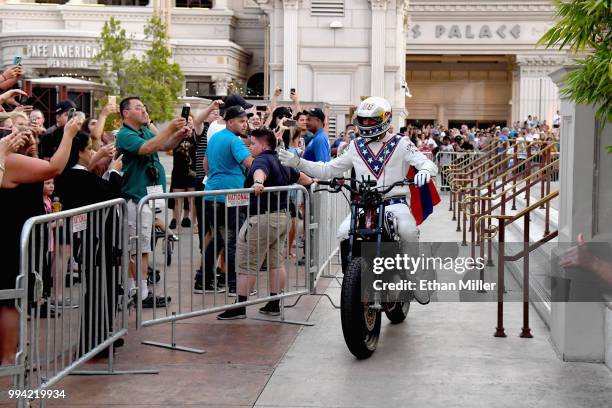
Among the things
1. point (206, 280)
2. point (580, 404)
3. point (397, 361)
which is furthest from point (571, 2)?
point (206, 280)

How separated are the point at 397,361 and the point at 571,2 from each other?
3.36 meters

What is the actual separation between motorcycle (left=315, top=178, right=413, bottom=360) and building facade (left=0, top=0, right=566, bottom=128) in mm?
24514

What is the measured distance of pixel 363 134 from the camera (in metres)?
8.41

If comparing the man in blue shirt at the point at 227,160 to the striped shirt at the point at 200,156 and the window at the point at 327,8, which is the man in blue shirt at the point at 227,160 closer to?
the striped shirt at the point at 200,156

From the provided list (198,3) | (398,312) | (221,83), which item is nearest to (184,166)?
(398,312)

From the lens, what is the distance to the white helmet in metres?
8.26

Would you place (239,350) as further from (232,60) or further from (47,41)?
(232,60)

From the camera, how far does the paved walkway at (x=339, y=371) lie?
6621mm

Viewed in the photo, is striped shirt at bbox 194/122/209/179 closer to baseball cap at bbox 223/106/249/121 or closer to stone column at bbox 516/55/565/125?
baseball cap at bbox 223/106/249/121

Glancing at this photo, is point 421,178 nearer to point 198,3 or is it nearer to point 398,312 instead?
point 398,312

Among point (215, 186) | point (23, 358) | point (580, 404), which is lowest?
point (580, 404)

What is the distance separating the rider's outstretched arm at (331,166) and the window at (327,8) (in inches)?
1072

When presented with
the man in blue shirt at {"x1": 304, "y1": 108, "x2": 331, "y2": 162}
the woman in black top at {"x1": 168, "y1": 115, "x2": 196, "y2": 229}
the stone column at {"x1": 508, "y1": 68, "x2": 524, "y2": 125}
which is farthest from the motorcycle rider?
the stone column at {"x1": 508, "y1": 68, "x2": 524, "y2": 125}

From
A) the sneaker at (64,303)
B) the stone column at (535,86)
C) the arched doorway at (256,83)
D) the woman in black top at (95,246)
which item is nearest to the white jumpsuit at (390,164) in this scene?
the woman in black top at (95,246)
